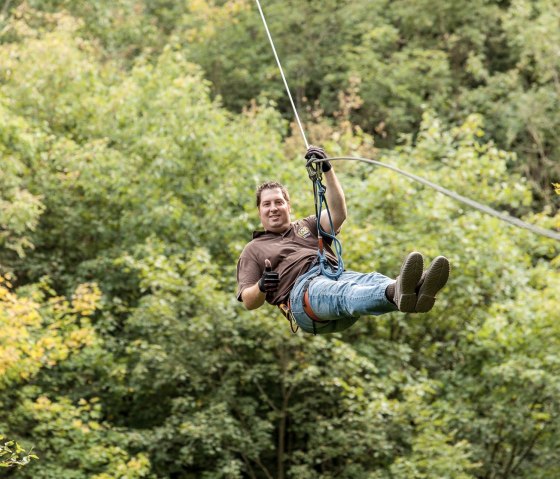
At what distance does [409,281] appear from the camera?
4223mm

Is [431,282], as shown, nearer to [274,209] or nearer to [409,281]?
[409,281]

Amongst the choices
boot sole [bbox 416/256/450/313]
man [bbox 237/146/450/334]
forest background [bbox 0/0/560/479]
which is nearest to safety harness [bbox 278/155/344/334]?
man [bbox 237/146/450/334]

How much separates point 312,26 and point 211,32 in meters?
2.40

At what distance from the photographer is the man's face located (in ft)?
17.9

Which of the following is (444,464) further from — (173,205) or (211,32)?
(211,32)

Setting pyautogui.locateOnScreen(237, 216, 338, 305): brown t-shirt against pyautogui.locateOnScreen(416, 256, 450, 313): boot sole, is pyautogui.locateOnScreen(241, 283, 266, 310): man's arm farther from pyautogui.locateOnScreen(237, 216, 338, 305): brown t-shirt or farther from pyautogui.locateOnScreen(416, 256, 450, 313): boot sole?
pyautogui.locateOnScreen(416, 256, 450, 313): boot sole

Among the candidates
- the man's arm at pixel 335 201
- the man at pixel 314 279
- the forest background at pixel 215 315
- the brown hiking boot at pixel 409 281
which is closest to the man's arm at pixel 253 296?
the man at pixel 314 279

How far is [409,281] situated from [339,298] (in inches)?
20.6

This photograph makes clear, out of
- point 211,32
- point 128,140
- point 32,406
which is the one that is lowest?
point 32,406

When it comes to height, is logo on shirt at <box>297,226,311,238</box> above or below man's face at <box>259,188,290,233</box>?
below

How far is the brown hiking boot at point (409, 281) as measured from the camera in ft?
13.8

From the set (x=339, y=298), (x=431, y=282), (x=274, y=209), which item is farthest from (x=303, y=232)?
(x=431, y=282)

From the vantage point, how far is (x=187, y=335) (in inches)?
453

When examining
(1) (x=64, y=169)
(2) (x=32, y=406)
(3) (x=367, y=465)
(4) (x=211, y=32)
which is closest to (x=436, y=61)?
(4) (x=211, y=32)
